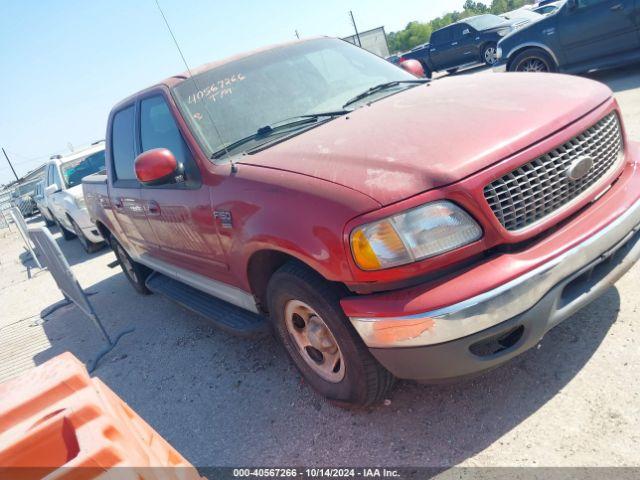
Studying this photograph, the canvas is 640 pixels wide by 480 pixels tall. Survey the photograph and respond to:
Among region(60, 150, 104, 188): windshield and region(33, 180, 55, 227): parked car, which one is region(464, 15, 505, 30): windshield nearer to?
region(60, 150, 104, 188): windshield

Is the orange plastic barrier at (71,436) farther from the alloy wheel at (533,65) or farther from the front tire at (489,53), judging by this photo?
the front tire at (489,53)

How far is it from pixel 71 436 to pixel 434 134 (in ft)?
5.93

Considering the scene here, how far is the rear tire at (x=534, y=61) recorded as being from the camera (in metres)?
8.96

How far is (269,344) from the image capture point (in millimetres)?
3592

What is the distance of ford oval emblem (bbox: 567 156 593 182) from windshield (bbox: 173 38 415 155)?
1444 millimetres

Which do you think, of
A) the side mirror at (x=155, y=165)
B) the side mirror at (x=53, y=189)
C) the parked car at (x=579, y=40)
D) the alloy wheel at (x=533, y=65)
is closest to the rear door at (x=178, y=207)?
the side mirror at (x=155, y=165)

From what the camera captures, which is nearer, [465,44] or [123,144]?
[123,144]

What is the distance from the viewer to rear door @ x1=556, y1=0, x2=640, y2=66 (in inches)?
306

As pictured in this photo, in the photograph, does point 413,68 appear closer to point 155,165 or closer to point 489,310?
point 155,165

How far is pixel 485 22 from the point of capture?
1700 cm

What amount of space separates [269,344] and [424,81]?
7.13 feet

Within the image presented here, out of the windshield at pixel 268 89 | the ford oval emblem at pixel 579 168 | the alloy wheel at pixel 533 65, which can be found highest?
the windshield at pixel 268 89

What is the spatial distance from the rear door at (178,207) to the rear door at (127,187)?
21 centimetres

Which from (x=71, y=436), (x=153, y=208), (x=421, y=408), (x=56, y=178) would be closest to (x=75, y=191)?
(x=56, y=178)
